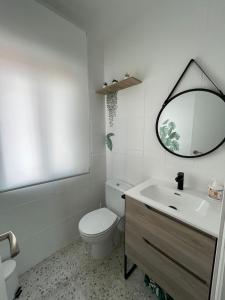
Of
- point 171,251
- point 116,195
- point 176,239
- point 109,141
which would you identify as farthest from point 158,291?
point 109,141

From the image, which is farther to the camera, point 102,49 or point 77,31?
point 102,49

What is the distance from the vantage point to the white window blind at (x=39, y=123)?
3.99 feet

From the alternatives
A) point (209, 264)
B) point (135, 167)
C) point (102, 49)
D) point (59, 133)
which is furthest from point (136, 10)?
point (209, 264)

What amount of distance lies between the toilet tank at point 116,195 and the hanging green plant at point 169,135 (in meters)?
0.69

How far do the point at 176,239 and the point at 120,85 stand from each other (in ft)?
4.96

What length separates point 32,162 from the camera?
1380 mm

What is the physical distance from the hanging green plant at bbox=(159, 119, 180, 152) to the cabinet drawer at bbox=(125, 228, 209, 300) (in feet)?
2.75

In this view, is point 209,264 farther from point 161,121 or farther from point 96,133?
point 96,133

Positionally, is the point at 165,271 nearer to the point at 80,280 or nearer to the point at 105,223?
the point at 105,223

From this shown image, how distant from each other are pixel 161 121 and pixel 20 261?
6.38 feet

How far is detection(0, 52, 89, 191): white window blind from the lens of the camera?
3.99 feet

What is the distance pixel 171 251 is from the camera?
965mm

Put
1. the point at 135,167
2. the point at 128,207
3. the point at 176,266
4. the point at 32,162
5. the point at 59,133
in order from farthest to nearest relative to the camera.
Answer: the point at 135,167 < the point at 59,133 < the point at 32,162 < the point at 128,207 < the point at 176,266

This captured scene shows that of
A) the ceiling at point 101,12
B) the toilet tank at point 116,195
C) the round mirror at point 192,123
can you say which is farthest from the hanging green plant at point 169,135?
the ceiling at point 101,12
